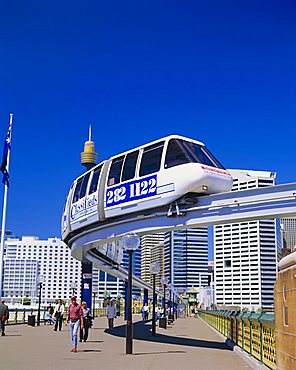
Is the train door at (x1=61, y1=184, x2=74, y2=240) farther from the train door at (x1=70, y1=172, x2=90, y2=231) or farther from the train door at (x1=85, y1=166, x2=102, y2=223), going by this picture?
the train door at (x1=85, y1=166, x2=102, y2=223)

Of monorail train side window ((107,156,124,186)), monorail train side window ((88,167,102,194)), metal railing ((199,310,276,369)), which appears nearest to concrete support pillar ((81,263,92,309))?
monorail train side window ((88,167,102,194))

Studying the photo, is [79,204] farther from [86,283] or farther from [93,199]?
[86,283]

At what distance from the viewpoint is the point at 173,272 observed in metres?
198

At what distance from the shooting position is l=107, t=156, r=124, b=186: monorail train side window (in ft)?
66.5

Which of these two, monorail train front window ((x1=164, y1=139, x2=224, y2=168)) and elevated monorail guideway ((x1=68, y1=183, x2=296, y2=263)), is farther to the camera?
monorail train front window ((x1=164, y1=139, x2=224, y2=168))

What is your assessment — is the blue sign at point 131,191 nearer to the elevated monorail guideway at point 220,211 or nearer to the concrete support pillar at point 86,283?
the elevated monorail guideway at point 220,211

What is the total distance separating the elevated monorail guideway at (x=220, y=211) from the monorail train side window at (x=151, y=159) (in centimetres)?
138

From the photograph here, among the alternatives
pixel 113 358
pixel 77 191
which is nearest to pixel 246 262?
pixel 77 191

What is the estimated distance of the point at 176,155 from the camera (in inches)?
696

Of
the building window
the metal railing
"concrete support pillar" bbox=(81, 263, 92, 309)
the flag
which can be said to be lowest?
the metal railing

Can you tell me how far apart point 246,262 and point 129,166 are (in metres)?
105

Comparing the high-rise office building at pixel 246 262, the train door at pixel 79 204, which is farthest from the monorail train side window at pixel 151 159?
the high-rise office building at pixel 246 262

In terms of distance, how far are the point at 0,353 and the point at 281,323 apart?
1081 centimetres

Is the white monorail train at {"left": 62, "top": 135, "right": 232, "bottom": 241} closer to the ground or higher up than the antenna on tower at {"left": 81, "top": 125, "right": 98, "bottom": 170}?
closer to the ground
